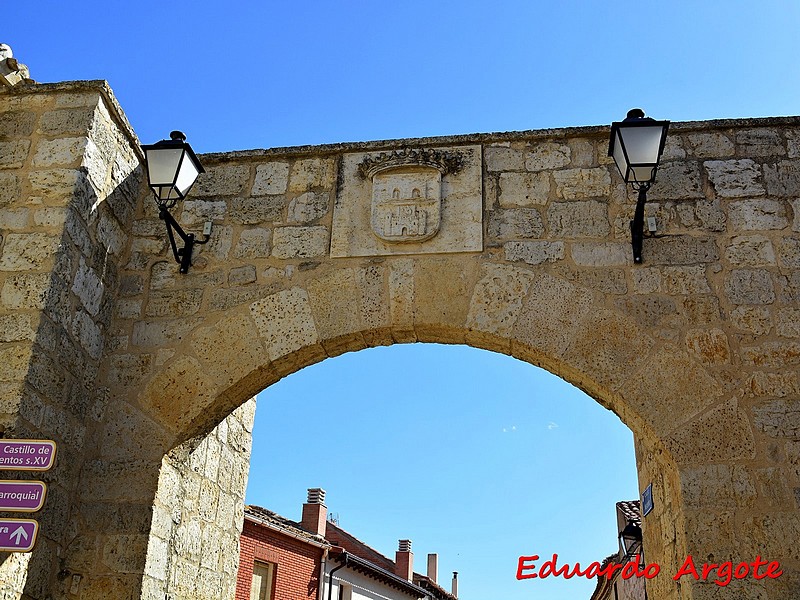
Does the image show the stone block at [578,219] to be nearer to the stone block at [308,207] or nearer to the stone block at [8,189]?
the stone block at [308,207]

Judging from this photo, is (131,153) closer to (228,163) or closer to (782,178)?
(228,163)

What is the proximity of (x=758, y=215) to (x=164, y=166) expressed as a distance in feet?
9.90

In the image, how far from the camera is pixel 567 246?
412cm

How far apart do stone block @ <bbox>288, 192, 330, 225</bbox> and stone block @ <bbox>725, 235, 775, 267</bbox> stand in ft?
6.93

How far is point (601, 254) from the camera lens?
407 cm

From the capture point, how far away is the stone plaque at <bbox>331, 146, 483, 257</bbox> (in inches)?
167

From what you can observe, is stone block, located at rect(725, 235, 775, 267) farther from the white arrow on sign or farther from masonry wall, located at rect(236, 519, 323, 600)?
masonry wall, located at rect(236, 519, 323, 600)

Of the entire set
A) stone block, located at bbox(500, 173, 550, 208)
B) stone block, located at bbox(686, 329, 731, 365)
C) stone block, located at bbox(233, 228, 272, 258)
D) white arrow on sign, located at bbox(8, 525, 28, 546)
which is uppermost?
stone block, located at bbox(500, 173, 550, 208)

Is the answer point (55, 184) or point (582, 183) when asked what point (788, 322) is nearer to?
point (582, 183)

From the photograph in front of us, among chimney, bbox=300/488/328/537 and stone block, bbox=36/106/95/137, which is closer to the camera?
stone block, bbox=36/106/95/137

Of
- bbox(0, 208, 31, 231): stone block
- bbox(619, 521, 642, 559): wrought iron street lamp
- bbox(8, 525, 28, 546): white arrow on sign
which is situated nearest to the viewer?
bbox(8, 525, 28, 546): white arrow on sign

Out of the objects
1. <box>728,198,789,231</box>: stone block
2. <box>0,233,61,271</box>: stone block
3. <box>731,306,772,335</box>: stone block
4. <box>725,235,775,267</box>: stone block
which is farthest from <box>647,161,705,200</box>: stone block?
<box>0,233,61,271</box>: stone block

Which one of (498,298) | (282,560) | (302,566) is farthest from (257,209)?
(302,566)

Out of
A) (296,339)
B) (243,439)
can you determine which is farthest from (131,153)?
(243,439)
